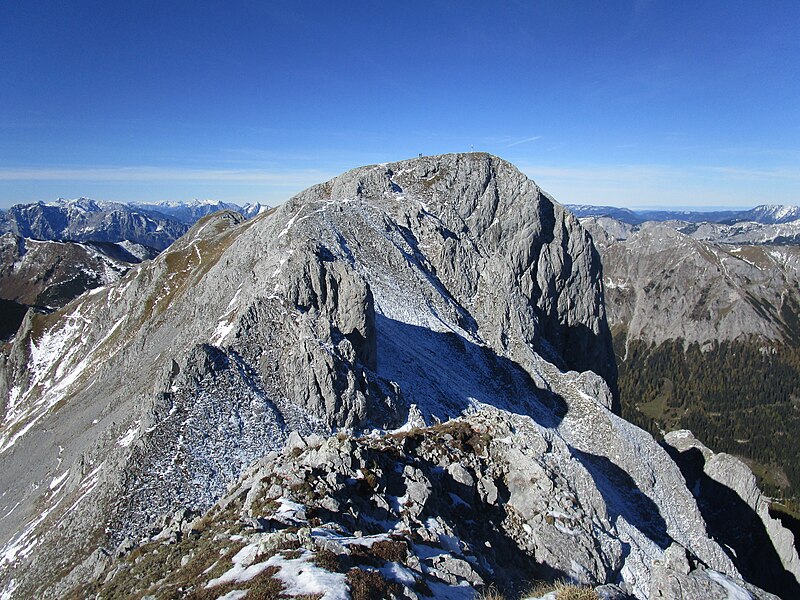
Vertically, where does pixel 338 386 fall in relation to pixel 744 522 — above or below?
above

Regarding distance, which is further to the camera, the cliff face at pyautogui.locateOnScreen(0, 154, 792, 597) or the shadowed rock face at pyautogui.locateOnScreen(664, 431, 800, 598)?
the shadowed rock face at pyautogui.locateOnScreen(664, 431, 800, 598)

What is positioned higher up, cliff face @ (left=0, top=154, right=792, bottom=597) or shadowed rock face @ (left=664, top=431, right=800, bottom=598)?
cliff face @ (left=0, top=154, right=792, bottom=597)

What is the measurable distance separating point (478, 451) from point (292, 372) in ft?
60.1

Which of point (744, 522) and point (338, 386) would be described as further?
point (744, 522)

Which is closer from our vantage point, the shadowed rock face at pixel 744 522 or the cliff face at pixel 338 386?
the cliff face at pixel 338 386

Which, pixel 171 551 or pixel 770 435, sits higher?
pixel 171 551

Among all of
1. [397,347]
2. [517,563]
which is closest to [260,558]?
[517,563]

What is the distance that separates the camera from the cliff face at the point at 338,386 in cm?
3203

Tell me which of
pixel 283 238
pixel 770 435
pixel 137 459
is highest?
pixel 283 238

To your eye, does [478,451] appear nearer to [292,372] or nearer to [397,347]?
[292,372]

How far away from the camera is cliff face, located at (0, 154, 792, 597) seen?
32031 mm

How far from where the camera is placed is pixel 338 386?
138 feet

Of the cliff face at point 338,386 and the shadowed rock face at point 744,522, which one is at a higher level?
the cliff face at point 338,386

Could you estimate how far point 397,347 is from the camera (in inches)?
2240
